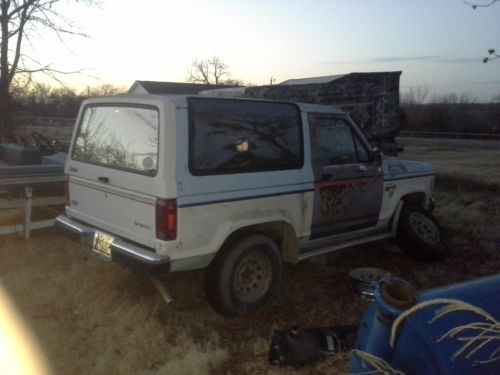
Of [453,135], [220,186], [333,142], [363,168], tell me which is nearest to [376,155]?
[363,168]

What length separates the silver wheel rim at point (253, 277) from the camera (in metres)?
4.18

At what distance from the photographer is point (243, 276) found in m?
4.25

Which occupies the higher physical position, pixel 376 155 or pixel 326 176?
pixel 376 155

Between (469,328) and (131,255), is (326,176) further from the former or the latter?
(469,328)

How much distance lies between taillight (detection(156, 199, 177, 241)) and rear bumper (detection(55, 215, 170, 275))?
0.58ft

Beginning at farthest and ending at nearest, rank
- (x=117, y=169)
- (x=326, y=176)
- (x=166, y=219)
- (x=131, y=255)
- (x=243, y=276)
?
(x=326, y=176), (x=243, y=276), (x=117, y=169), (x=131, y=255), (x=166, y=219)

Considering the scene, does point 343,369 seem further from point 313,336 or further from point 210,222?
point 210,222

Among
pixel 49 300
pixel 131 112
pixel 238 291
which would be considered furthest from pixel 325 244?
pixel 49 300

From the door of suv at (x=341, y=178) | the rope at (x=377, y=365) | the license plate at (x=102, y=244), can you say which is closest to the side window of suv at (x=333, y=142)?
the door of suv at (x=341, y=178)

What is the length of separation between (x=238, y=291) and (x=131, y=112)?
1.88m

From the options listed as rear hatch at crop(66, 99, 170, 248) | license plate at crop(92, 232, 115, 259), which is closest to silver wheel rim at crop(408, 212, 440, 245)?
rear hatch at crop(66, 99, 170, 248)

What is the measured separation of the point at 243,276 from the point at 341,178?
4.93ft

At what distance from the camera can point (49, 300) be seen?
174 inches

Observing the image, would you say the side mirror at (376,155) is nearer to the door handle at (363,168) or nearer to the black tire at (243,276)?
the door handle at (363,168)
